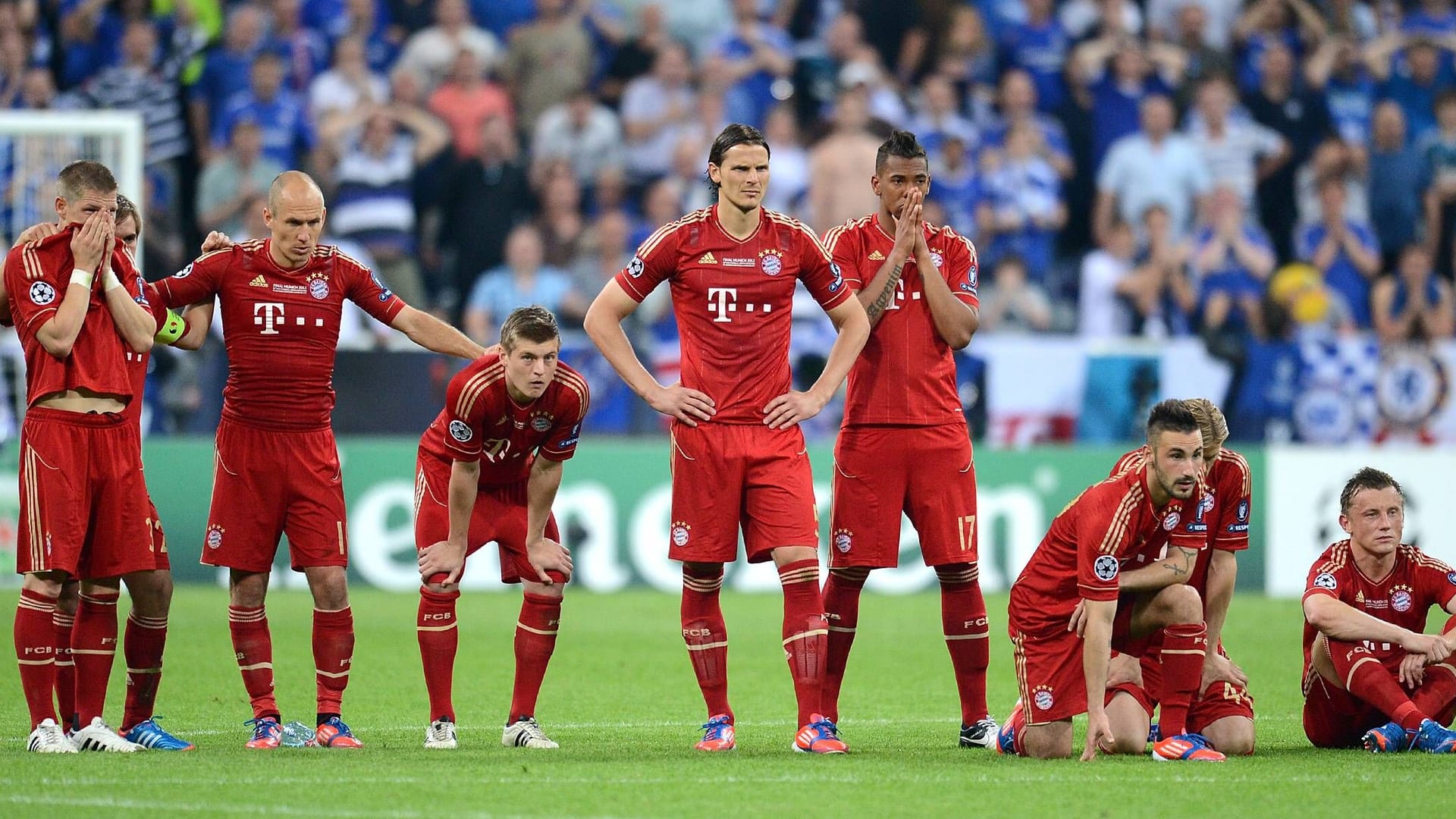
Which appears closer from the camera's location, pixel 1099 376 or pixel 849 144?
pixel 1099 376

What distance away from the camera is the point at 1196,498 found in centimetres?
773

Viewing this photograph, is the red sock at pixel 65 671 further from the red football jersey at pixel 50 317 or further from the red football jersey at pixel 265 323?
the red football jersey at pixel 265 323

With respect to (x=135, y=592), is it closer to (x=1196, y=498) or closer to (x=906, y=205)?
(x=906, y=205)

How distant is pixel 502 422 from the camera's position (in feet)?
26.0

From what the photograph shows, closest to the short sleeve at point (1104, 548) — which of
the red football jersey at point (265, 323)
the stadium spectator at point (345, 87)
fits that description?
the red football jersey at point (265, 323)

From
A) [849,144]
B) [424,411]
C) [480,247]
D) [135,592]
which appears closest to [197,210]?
[480,247]

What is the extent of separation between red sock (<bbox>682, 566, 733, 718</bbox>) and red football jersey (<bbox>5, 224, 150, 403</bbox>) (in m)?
2.54

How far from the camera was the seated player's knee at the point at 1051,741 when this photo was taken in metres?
7.72

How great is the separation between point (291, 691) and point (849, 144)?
960 cm

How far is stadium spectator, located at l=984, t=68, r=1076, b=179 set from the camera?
1888cm

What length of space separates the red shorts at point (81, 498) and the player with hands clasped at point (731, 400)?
203 cm

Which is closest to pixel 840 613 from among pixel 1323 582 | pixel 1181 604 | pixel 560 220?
pixel 1181 604

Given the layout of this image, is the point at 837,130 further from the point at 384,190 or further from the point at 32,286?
the point at 32,286

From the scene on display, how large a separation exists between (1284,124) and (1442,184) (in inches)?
67.3
